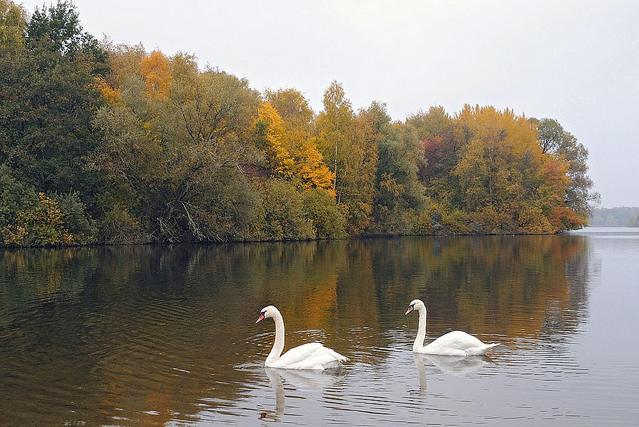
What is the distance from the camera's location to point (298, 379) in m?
14.8

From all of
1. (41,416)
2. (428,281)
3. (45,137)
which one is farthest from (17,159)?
(41,416)

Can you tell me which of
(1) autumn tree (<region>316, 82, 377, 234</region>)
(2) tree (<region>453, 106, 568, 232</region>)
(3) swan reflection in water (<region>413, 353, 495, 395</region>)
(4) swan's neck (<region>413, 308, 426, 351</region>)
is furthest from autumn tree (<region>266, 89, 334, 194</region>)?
(3) swan reflection in water (<region>413, 353, 495, 395</region>)

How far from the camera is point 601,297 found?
2908 centimetres

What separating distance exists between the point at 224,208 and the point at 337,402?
168ft

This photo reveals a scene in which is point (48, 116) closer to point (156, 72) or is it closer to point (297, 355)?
point (156, 72)

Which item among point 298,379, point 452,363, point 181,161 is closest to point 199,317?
point 298,379

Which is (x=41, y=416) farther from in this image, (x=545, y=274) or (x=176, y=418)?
(x=545, y=274)

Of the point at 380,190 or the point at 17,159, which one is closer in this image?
the point at 17,159

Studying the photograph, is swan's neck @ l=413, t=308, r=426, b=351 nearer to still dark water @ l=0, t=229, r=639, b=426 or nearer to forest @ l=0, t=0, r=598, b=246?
still dark water @ l=0, t=229, r=639, b=426

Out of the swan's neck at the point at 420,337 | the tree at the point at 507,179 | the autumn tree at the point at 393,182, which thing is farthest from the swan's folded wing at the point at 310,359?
the tree at the point at 507,179

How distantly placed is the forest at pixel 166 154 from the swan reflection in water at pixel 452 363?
45.4 m

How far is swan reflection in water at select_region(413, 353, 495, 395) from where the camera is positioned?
618 inches

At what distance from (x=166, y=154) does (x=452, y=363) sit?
49355 millimetres

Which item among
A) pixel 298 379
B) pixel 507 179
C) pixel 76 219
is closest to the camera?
pixel 298 379
